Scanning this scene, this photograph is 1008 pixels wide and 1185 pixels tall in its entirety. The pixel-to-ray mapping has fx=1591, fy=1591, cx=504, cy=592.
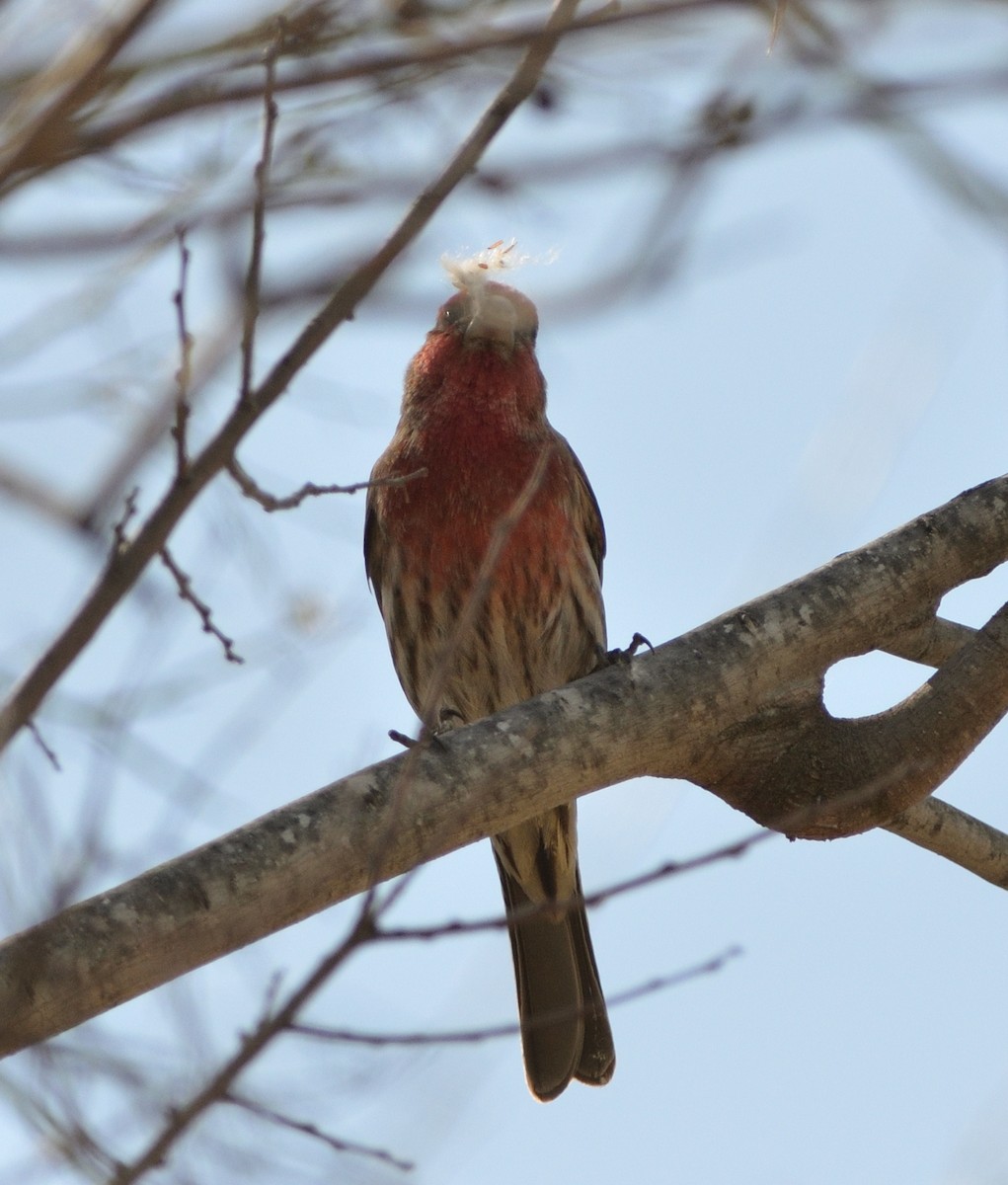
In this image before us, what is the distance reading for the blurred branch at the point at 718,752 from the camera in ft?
9.98

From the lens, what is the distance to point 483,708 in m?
5.28

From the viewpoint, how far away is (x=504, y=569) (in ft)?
16.6

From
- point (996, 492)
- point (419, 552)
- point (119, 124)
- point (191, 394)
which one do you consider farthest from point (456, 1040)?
point (419, 552)

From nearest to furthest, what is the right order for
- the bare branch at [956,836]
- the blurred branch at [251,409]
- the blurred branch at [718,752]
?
the blurred branch at [251,409] < the blurred branch at [718,752] < the bare branch at [956,836]

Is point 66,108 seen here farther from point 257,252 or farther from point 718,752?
point 718,752

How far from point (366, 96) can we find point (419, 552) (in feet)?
8.22

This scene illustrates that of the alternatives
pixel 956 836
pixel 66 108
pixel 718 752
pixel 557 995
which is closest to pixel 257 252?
pixel 66 108

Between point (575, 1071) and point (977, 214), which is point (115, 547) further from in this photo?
point (575, 1071)

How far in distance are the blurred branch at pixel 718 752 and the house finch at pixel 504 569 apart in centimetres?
134

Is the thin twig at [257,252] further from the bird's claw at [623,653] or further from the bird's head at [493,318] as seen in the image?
A: the bird's head at [493,318]

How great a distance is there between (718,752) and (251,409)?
5.98 feet

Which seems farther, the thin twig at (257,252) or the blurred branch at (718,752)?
the blurred branch at (718,752)

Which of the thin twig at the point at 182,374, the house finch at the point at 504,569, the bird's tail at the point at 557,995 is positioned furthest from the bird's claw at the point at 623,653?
the thin twig at the point at 182,374

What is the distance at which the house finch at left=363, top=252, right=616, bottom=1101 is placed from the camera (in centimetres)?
505
